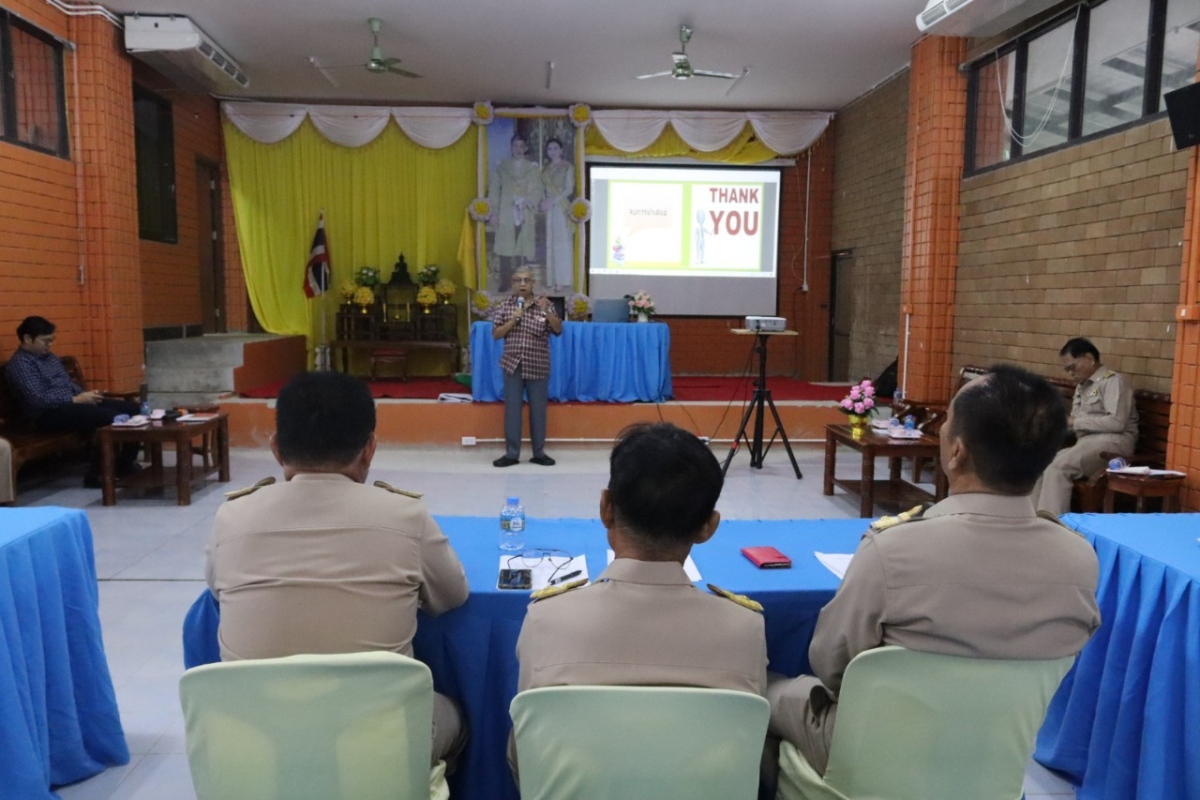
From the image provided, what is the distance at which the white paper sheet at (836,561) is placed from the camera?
2027mm

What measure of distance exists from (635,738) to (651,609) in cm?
20

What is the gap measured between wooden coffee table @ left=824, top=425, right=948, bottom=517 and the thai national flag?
616cm

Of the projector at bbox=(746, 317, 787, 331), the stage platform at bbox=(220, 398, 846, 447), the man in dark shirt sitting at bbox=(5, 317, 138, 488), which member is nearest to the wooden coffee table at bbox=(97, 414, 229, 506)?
the man in dark shirt sitting at bbox=(5, 317, 138, 488)

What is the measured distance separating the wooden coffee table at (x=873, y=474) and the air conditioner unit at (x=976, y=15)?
2695 millimetres

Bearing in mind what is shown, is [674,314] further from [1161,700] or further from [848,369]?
[1161,700]

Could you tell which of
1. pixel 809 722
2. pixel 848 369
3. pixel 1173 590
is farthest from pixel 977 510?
pixel 848 369

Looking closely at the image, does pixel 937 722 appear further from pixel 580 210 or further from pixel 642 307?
pixel 580 210

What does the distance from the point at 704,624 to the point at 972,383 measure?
0.76 meters

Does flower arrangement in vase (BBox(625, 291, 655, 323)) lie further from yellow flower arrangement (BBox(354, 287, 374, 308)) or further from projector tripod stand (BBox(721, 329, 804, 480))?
yellow flower arrangement (BBox(354, 287, 374, 308))

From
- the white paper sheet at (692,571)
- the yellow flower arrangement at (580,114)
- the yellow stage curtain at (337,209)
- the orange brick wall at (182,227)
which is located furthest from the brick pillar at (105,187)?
the white paper sheet at (692,571)

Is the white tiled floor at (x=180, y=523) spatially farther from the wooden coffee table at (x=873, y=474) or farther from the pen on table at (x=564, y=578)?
the pen on table at (x=564, y=578)

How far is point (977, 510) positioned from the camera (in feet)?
4.98

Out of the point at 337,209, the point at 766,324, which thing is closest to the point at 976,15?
the point at 766,324

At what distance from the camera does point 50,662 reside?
6.69 feet
